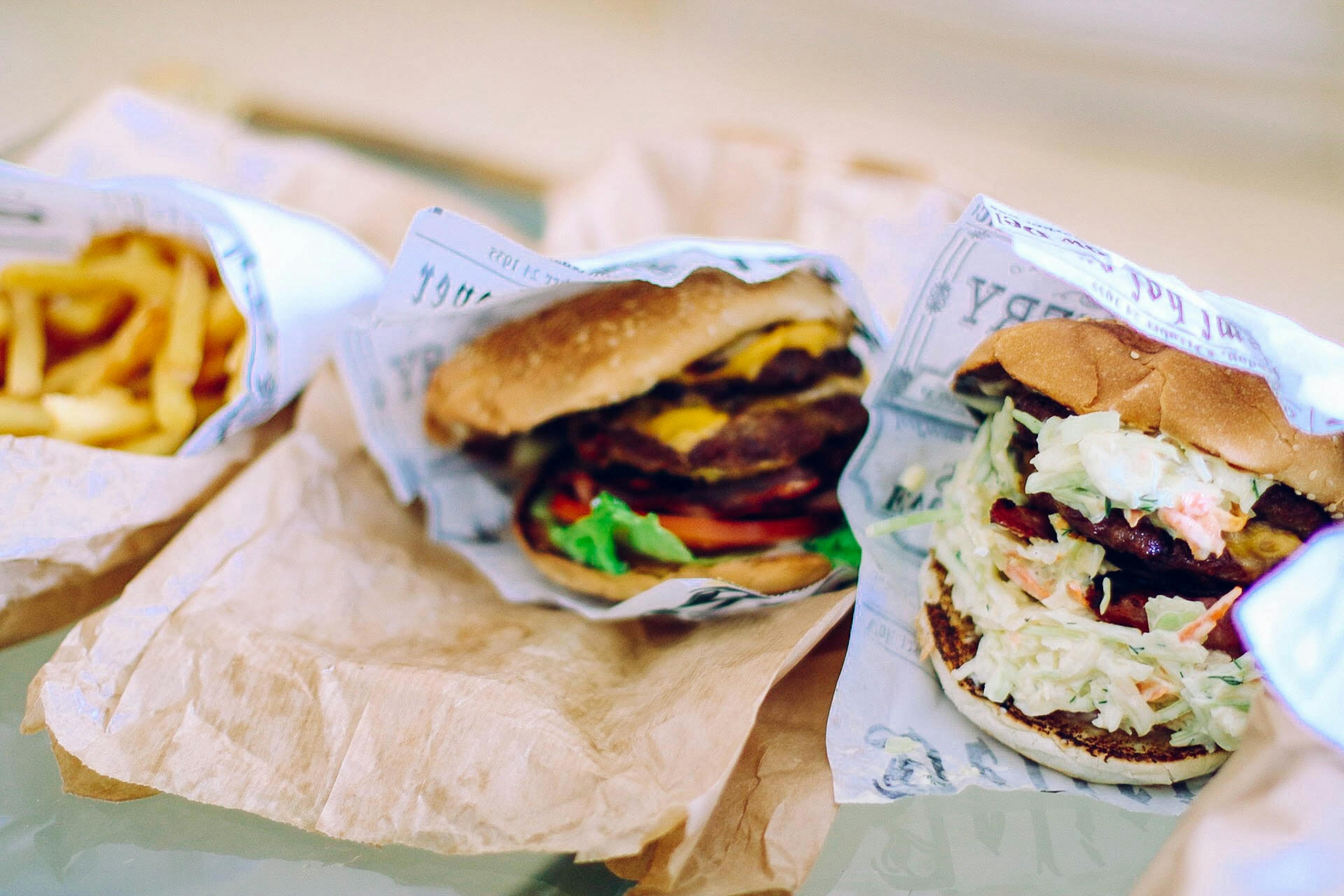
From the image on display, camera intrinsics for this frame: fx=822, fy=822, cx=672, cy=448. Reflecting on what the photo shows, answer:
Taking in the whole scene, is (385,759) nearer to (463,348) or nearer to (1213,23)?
(463,348)

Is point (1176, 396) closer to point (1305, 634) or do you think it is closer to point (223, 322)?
point (1305, 634)

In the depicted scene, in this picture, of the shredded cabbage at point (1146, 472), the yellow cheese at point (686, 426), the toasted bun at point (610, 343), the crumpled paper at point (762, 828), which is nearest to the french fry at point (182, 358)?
the toasted bun at point (610, 343)

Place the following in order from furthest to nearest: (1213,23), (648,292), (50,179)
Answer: (1213,23) → (50,179) → (648,292)

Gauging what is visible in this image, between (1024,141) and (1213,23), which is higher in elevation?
(1213,23)

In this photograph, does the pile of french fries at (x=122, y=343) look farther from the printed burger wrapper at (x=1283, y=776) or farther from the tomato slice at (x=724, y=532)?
the printed burger wrapper at (x=1283, y=776)

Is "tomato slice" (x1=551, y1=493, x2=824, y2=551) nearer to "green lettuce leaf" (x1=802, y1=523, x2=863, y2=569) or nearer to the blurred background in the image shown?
"green lettuce leaf" (x1=802, y1=523, x2=863, y2=569)

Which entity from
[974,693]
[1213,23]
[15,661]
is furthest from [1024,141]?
[15,661]
